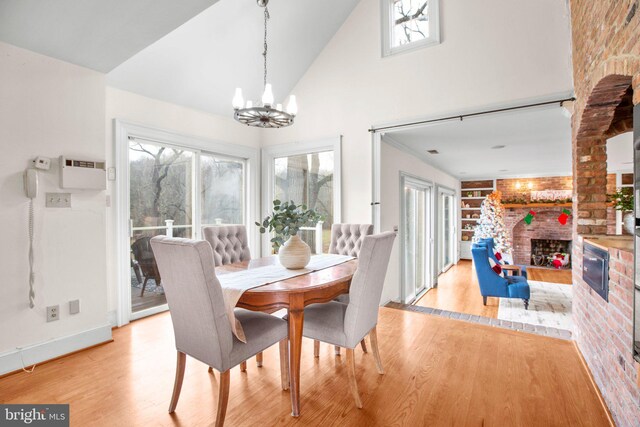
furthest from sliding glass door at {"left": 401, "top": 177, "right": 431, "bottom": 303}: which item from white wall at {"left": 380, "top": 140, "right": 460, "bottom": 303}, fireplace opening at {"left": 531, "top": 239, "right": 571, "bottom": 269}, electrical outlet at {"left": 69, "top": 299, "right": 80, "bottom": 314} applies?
fireplace opening at {"left": 531, "top": 239, "right": 571, "bottom": 269}

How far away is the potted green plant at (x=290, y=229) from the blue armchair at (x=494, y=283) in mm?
3713

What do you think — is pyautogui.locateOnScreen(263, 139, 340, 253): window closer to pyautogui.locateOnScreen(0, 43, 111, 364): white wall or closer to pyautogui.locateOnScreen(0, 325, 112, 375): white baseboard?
pyautogui.locateOnScreen(0, 43, 111, 364): white wall

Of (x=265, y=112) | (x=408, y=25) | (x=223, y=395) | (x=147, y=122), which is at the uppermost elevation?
(x=408, y=25)

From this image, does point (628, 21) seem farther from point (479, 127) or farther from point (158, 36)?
point (158, 36)

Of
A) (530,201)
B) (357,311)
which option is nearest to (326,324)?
(357,311)

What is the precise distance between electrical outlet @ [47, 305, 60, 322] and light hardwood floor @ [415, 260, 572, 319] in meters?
4.52

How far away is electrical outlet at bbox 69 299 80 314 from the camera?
8.41 feet

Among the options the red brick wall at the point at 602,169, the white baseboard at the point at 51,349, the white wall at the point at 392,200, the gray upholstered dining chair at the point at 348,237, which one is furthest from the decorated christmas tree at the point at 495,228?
the white baseboard at the point at 51,349

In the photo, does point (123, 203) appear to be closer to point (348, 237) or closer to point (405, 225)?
point (348, 237)

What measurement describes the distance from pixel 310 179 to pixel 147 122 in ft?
6.77

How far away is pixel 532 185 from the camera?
27.2 feet

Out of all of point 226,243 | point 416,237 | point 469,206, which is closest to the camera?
point 226,243

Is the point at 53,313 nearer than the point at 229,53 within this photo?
Yes

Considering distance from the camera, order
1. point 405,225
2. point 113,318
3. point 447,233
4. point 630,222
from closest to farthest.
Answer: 1. point 113,318
2. point 630,222
3. point 405,225
4. point 447,233
